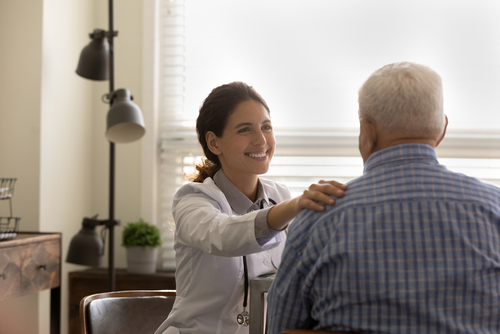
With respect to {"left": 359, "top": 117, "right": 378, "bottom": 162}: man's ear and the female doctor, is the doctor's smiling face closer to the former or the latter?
the female doctor

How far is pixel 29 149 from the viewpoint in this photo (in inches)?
104

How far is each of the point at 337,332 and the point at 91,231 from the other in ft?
6.35

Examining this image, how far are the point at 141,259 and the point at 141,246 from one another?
0.08 meters

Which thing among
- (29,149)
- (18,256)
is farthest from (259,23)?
(18,256)

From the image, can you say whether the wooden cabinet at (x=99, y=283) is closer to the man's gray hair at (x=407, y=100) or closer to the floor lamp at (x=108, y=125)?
the floor lamp at (x=108, y=125)

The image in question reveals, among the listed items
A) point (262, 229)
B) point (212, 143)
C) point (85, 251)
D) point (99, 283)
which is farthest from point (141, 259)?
point (262, 229)

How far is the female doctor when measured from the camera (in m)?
1.09

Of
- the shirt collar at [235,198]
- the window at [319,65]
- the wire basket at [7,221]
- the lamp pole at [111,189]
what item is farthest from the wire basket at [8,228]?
the shirt collar at [235,198]

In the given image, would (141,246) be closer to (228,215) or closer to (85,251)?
(85,251)

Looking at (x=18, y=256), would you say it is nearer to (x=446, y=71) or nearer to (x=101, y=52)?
(x=101, y=52)

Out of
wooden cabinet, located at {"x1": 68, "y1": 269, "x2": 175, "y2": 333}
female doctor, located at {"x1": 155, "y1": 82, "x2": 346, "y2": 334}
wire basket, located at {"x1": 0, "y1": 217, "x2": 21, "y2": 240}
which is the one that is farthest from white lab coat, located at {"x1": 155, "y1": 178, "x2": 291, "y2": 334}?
wooden cabinet, located at {"x1": 68, "y1": 269, "x2": 175, "y2": 333}

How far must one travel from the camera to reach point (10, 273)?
2.11 metres

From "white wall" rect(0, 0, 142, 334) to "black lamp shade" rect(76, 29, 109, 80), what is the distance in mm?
213

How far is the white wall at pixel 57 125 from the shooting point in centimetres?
263
